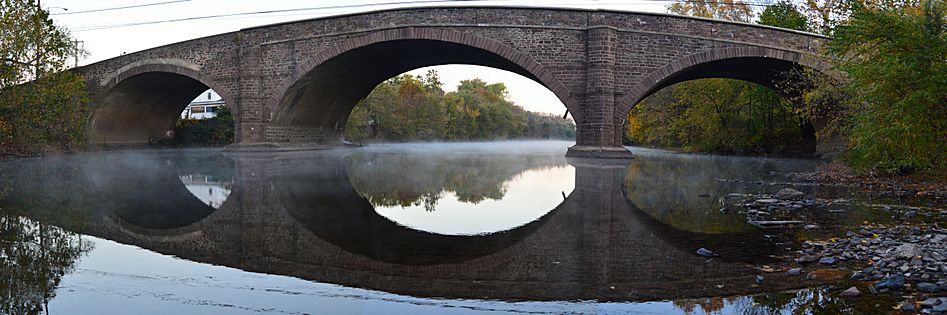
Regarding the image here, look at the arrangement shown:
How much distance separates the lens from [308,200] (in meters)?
9.13

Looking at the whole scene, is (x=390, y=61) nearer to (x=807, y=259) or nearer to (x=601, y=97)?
(x=601, y=97)

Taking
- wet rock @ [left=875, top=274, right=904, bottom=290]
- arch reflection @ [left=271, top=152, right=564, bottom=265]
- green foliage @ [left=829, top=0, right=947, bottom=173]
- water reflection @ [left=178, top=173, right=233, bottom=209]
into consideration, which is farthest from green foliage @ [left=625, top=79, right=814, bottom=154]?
wet rock @ [left=875, top=274, right=904, bottom=290]

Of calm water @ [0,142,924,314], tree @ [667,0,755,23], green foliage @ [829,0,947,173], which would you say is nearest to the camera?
calm water @ [0,142,924,314]

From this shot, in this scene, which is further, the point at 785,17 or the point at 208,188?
the point at 785,17

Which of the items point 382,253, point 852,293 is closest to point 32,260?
point 382,253

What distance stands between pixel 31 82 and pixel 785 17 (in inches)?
1254

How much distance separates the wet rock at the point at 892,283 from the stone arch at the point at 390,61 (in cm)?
1743

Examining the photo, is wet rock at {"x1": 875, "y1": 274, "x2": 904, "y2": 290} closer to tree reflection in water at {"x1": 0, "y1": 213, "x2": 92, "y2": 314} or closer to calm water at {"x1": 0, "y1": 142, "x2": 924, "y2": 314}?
calm water at {"x1": 0, "y1": 142, "x2": 924, "y2": 314}

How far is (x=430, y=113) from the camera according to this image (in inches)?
2393

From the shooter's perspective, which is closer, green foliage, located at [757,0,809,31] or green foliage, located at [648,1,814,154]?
green foliage, located at [757,0,809,31]

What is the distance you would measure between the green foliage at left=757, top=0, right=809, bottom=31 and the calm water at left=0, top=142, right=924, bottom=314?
22786 millimetres

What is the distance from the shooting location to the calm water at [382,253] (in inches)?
151

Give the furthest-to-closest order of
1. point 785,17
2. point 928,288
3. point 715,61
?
point 785,17 < point 715,61 < point 928,288

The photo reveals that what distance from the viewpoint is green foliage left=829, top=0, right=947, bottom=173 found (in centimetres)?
1074
